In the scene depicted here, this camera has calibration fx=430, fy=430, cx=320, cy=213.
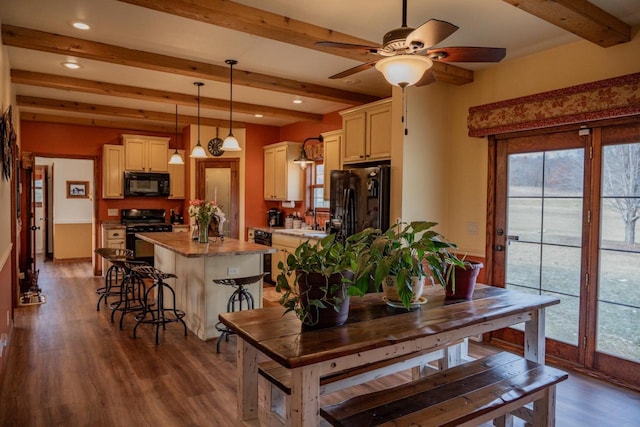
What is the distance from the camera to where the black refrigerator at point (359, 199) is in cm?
426

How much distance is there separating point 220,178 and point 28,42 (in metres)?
4.12

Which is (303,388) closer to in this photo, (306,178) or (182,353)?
(182,353)

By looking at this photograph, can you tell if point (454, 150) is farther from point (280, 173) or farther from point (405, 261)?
point (280, 173)

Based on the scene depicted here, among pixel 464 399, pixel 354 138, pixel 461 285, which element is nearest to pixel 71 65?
pixel 354 138

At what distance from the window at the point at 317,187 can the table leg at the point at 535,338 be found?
14.1 ft

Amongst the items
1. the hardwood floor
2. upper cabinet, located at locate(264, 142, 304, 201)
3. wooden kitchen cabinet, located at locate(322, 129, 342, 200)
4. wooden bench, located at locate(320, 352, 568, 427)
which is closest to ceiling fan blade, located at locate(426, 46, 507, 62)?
wooden bench, located at locate(320, 352, 568, 427)

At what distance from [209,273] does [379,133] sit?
2223mm

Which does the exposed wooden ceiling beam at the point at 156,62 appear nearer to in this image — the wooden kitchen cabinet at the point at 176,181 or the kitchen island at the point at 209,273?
the kitchen island at the point at 209,273

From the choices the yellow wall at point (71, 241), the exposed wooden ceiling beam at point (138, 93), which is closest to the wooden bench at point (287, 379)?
the exposed wooden ceiling beam at point (138, 93)

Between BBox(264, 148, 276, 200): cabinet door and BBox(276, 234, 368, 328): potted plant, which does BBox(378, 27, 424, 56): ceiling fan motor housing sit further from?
BBox(264, 148, 276, 200): cabinet door

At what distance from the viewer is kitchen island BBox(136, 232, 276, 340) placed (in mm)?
4051

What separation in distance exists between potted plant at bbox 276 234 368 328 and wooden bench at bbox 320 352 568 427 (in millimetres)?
417

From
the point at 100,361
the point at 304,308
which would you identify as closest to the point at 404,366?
the point at 304,308

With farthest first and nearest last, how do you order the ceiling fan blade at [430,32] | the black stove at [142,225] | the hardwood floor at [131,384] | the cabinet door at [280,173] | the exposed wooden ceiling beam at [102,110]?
the black stove at [142,225] < the cabinet door at [280,173] < the exposed wooden ceiling beam at [102,110] < the hardwood floor at [131,384] < the ceiling fan blade at [430,32]
